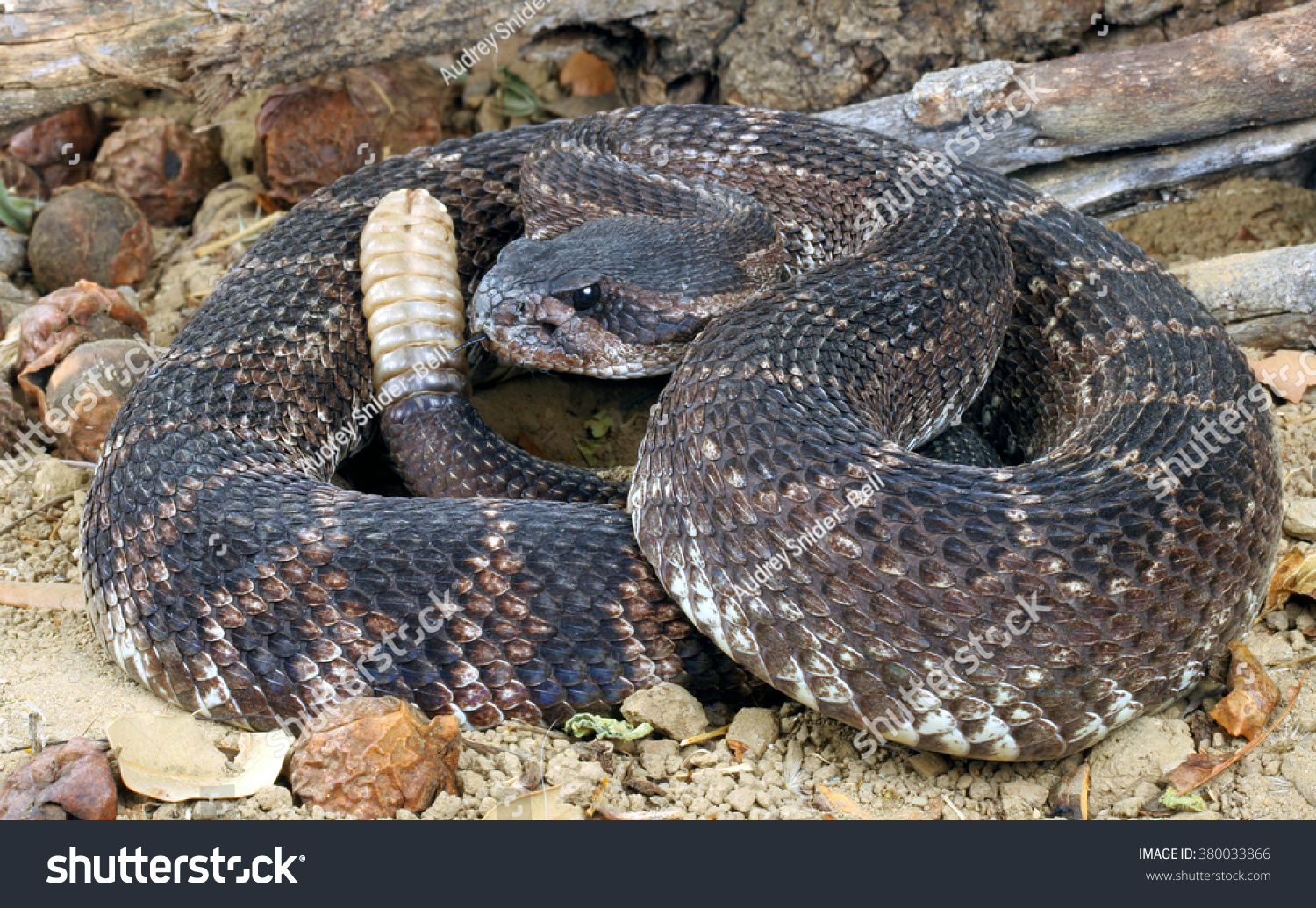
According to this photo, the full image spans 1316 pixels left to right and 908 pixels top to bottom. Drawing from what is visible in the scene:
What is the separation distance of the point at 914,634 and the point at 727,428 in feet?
2.80

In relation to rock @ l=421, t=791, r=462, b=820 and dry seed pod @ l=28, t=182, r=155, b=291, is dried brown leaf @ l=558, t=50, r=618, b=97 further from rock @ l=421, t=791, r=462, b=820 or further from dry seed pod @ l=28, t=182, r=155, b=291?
rock @ l=421, t=791, r=462, b=820

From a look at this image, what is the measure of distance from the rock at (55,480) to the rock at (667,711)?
305 centimetres

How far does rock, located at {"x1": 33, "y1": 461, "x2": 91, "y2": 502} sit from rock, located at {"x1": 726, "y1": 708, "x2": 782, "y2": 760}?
3341 millimetres

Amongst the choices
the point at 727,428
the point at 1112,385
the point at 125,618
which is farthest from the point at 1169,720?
the point at 125,618

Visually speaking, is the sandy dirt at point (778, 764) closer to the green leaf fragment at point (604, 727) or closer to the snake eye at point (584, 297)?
the green leaf fragment at point (604, 727)

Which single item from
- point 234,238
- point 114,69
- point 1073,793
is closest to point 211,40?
point 114,69

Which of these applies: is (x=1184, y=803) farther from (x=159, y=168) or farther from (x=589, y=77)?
(x=159, y=168)

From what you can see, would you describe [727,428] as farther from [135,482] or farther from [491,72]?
[491,72]

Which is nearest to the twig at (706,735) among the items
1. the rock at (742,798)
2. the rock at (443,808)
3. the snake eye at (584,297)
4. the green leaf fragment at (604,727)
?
the green leaf fragment at (604,727)

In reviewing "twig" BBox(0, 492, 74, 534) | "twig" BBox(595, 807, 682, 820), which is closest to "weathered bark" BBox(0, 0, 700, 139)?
"twig" BBox(0, 492, 74, 534)

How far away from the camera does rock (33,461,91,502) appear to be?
527 centimetres

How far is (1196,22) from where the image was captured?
6504 mm

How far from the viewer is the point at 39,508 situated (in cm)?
520

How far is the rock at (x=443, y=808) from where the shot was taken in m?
3.25
